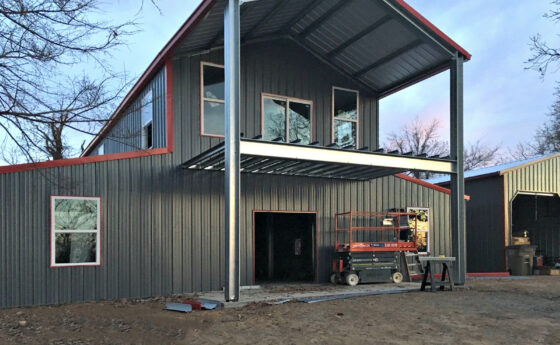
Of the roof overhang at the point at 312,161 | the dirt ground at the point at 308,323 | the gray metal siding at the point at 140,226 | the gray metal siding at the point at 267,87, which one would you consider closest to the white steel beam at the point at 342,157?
the roof overhang at the point at 312,161

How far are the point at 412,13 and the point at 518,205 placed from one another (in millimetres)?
15045

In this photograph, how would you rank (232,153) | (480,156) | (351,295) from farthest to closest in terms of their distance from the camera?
(480,156) < (351,295) < (232,153)

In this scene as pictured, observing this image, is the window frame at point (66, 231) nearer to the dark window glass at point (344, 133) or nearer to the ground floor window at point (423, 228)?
the dark window glass at point (344, 133)

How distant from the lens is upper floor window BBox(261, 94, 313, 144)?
43.9 feet

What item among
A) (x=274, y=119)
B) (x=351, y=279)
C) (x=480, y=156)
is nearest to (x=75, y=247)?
(x=274, y=119)

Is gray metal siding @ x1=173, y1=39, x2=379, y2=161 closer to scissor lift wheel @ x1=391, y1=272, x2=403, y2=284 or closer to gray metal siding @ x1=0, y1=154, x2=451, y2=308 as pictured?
gray metal siding @ x1=0, y1=154, x2=451, y2=308

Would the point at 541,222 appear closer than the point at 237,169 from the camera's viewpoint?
No

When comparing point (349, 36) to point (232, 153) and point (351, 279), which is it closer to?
point (232, 153)

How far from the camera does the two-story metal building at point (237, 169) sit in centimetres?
997

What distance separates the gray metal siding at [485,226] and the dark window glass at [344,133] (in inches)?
282

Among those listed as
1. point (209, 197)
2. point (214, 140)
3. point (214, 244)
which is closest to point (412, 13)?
point (214, 140)

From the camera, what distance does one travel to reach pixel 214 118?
12.6m

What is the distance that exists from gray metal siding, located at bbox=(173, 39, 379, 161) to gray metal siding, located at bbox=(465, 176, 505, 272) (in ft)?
21.3

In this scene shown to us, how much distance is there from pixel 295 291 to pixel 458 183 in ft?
16.5
